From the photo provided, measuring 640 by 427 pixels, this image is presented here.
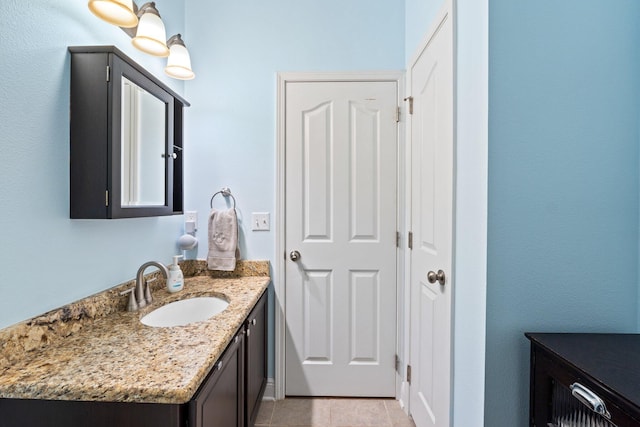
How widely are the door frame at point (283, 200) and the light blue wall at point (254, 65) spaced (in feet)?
0.15

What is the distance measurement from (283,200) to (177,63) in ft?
3.13

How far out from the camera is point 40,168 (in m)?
1.01

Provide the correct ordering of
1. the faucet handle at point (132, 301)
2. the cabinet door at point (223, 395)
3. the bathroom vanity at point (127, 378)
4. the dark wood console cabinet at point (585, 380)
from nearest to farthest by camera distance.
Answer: the dark wood console cabinet at point (585, 380)
the bathroom vanity at point (127, 378)
the cabinet door at point (223, 395)
the faucet handle at point (132, 301)

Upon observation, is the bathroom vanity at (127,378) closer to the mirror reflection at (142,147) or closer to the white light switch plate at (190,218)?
the mirror reflection at (142,147)

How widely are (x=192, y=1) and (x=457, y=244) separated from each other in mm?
2165

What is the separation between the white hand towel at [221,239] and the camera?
1.92m

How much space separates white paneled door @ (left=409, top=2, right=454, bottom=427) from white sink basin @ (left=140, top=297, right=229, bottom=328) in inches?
40.1

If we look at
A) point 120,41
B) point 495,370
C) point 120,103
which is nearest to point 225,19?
point 120,41

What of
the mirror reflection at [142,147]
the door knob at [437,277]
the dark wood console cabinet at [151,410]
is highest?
the mirror reflection at [142,147]

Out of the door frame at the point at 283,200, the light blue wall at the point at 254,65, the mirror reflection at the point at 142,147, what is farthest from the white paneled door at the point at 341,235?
the mirror reflection at the point at 142,147

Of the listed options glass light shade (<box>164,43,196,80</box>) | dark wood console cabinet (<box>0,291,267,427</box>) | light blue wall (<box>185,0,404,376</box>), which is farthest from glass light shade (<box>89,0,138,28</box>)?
dark wood console cabinet (<box>0,291,267,427</box>)

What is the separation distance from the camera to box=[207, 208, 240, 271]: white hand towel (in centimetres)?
192

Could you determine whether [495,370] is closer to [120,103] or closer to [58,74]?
[120,103]

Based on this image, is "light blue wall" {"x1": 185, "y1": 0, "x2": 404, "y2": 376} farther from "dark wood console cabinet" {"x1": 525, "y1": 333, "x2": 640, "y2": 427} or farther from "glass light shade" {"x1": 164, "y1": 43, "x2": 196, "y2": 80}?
"dark wood console cabinet" {"x1": 525, "y1": 333, "x2": 640, "y2": 427}
